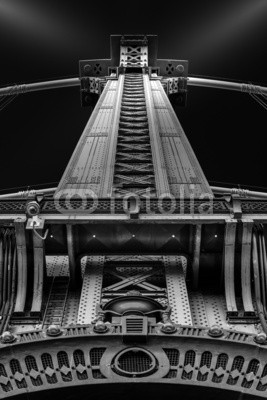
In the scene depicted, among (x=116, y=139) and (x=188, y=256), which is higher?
Answer: (x=116, y=139)

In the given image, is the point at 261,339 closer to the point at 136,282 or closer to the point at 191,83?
the point at 136,282

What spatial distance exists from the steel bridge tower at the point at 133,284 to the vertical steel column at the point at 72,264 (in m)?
0.03

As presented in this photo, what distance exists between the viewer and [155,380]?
1342 cm

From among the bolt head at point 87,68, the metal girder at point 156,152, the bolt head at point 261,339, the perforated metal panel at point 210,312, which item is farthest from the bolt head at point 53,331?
the bolt head at point 87,68

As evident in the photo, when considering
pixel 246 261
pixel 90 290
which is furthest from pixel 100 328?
pixel 246 261

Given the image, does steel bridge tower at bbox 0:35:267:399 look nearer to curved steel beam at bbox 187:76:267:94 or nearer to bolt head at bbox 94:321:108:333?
bolt head at bbox 94:321:108:333

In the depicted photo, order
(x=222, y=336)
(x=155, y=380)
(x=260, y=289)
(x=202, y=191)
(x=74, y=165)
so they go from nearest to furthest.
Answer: (x=155, y=380), (x=222, y=336), (x=260, y=289), (x=202, y=191), (x=74, y=165)

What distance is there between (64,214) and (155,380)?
6.77 m

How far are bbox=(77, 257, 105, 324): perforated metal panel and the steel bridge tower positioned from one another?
5 centimetres

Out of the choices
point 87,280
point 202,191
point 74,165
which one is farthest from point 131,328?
point 74,165

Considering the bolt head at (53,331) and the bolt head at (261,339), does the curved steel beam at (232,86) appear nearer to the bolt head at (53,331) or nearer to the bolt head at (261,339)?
the bolt head at (261,339)

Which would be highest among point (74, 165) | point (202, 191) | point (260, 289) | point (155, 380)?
point (74, 165)

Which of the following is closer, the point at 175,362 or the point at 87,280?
the point at 175,362

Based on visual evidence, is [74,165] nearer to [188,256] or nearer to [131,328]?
[188,256]
